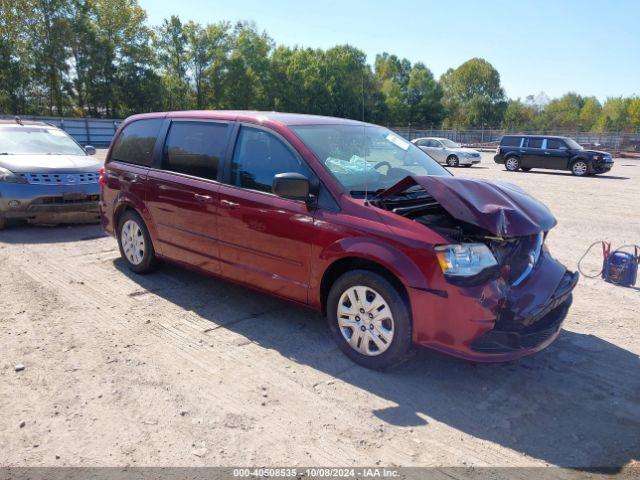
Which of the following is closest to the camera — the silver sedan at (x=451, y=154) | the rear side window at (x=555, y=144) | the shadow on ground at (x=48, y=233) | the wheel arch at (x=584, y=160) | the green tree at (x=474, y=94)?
the shadow on ground at (x=48, y=233)

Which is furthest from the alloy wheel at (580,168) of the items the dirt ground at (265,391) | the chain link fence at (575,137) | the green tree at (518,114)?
the green tree at (518,114)

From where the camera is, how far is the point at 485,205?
3551 mm

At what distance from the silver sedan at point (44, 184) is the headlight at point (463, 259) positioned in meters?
6.64

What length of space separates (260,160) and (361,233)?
4.24 feet

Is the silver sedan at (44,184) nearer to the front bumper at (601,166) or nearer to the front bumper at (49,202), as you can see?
the front bumper at (49,202)

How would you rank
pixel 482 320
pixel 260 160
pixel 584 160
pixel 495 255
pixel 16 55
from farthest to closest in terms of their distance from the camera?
pixel 16 55 < pixel 584 160 < pixel 260 160 < pixel 495 255 < pixel 482 320

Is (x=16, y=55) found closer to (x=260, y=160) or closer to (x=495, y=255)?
(x=260, y=160)

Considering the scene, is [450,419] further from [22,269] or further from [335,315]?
[22,269]

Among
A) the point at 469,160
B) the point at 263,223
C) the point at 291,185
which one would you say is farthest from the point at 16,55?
the point at 291,185

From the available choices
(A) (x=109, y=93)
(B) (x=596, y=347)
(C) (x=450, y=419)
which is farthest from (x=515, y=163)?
(A) (x=109, y=93)

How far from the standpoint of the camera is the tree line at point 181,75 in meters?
48.1

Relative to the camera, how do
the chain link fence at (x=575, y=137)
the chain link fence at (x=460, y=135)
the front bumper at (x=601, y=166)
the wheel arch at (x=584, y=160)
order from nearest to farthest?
the front bumper at (x=601, y=166), the wheel arch at (x=584, y=160), the chain link fence at (x=460, y=135), the chain link fence at (x=575, y=137)

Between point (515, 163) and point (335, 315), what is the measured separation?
834 inches

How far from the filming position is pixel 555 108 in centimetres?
10212
